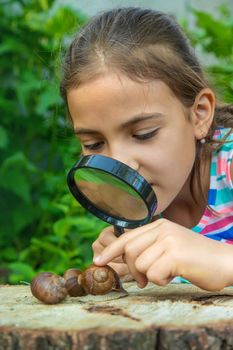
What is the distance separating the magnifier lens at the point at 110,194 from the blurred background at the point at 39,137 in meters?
1.41

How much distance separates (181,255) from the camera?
1.96m

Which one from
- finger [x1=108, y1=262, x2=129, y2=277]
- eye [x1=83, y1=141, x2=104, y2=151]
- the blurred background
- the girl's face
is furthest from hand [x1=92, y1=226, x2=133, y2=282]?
the blurred background

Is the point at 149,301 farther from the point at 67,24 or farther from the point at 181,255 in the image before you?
the point at 67,24

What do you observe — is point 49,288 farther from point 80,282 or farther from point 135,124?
point 135,124

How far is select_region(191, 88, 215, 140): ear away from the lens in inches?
99.5

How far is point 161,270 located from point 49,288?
27cm

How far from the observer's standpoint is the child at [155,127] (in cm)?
199

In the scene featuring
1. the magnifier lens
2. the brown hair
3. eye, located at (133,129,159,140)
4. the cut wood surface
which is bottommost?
the cut wood surface

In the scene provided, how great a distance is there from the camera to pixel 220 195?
2688mm

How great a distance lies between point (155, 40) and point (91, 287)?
820mm

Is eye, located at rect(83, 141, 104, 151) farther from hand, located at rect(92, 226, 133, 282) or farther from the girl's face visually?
hand, located at rect(92, 226, 133, 282)

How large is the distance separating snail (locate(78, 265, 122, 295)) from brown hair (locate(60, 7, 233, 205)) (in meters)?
0.56

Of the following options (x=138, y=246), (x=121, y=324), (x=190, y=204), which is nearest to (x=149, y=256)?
(x=138, y=246)

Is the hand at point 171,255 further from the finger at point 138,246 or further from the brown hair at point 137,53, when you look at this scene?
the brown hair at point 137,53
